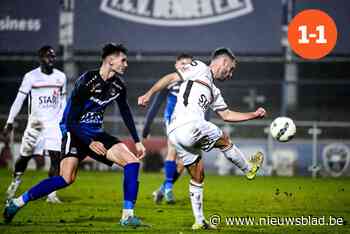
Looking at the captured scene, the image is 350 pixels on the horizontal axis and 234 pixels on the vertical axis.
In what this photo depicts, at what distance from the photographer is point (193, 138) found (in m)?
9.27

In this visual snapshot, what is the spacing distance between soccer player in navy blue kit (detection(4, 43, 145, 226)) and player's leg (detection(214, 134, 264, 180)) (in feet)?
3.33

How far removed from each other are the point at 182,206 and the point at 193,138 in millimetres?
3500

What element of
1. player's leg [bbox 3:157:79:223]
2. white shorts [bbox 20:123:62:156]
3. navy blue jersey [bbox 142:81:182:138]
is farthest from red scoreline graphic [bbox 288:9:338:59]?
player's leg [bbox 3:157:79:223]

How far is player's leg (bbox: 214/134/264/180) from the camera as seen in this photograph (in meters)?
9.62

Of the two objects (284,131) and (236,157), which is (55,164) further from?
(236,157)

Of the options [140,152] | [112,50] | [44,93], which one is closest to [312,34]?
[44,93]

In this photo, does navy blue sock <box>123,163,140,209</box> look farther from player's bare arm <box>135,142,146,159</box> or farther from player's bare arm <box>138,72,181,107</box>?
player's bare arm <box>138,72,181,107</box>

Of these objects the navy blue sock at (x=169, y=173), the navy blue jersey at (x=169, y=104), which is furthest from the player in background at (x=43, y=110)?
the navy blue sock at (x=169, y=173)

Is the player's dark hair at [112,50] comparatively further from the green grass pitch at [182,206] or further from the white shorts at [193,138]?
the green grass pitch at [182,206]

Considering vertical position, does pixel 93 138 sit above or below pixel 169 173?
above

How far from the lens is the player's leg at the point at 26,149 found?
43.5 ft

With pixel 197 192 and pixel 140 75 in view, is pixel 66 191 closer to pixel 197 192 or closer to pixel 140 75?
pixel 197 192

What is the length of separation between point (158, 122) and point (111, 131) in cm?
136

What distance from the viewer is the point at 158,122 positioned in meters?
23.2
